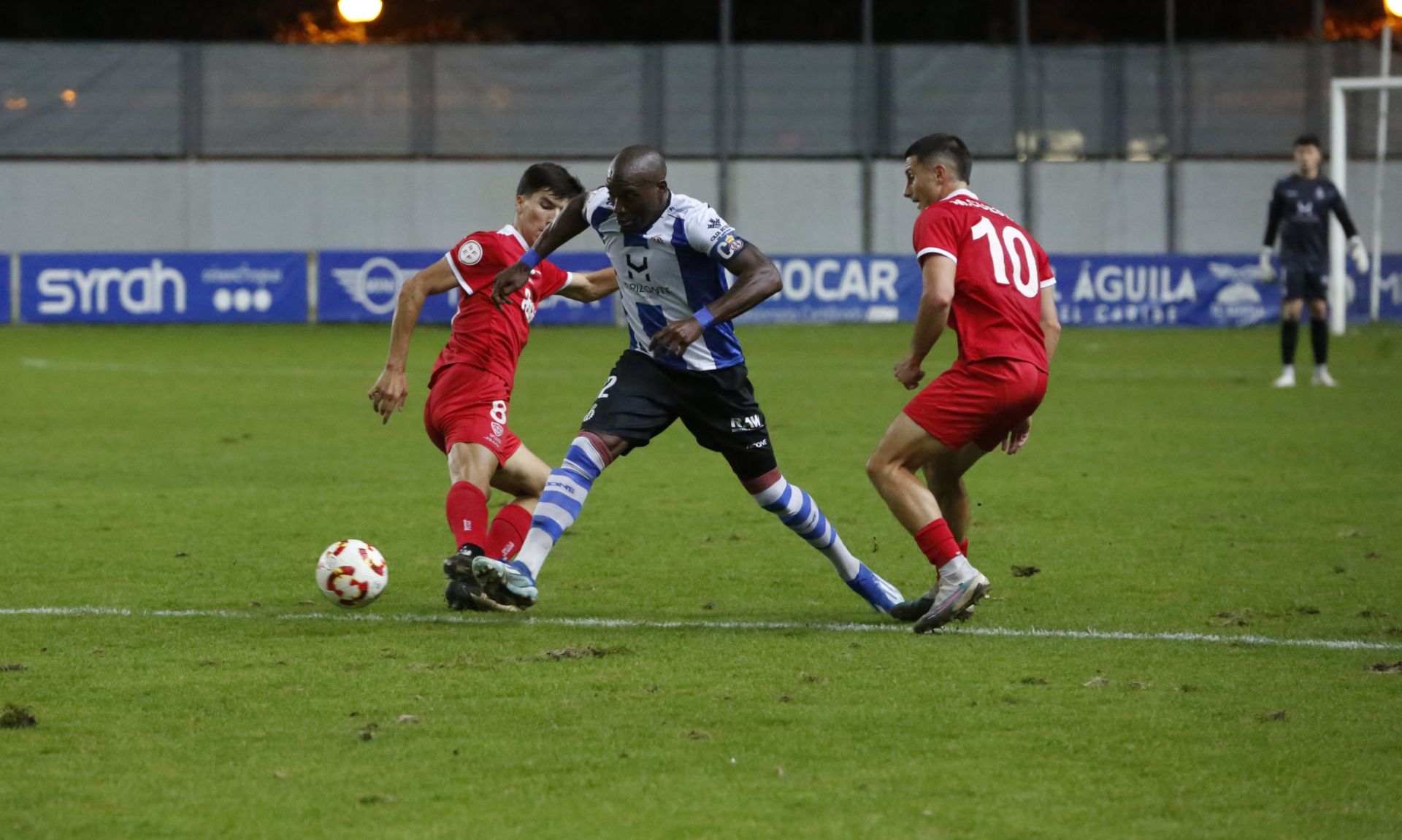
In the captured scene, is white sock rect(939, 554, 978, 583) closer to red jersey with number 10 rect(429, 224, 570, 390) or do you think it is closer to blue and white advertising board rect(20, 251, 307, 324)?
red jersey with number 10 rect(429, 224, 570, 390)

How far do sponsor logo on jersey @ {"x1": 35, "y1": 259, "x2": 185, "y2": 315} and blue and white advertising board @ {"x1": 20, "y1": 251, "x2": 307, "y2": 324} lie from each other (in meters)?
0.01

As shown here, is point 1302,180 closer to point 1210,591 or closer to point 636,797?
point 1210,591

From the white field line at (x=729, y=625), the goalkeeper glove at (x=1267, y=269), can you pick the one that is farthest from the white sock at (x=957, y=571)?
the goalkeeper glove at (x=1267, y=269)

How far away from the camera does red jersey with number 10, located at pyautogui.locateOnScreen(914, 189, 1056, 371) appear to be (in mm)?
7043

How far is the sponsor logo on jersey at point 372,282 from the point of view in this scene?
29938 mm

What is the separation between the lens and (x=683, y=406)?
7.20 m

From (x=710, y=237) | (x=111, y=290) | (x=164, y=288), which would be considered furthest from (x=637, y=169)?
(x=111, y=290)

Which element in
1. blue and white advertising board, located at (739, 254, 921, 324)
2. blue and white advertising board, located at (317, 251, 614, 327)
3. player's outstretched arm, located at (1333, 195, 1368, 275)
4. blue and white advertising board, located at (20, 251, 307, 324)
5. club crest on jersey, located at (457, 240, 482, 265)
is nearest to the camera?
club crest on jersey, located at (457, 240, 482, 265)

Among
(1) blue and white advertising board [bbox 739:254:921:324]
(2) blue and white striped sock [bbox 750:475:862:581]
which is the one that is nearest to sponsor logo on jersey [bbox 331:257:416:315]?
(1) blue and white advertising board [bbox 739:254:921:324]

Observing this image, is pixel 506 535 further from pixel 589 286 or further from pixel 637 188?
pixel 637 188

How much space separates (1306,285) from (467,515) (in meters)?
12.7

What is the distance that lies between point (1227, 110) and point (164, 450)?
26771 mm

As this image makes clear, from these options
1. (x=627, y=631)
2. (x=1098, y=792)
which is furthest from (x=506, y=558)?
(x=1098, y=792)

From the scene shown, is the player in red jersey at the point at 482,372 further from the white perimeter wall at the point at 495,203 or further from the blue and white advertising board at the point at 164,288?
the white perimeter wall at the point at 495,203
